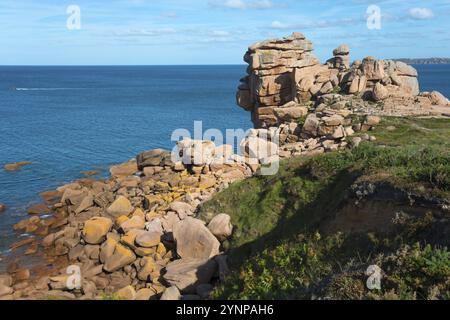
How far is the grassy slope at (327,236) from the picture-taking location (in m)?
10.4

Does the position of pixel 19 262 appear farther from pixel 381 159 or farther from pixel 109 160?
pixel 109 160

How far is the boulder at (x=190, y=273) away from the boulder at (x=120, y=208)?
10101 millimetres

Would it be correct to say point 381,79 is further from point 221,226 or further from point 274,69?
point 221,226

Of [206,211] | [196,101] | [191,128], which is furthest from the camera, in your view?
[196,101]

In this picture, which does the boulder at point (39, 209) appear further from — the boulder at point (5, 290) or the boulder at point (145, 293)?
the boulder at point (145, 293)

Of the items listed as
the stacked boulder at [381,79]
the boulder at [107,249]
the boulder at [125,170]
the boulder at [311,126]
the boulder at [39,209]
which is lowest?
the boulder at [39,209]

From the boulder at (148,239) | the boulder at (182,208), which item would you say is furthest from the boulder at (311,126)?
the boulder at (148,239)

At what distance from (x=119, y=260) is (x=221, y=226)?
18.8 ft

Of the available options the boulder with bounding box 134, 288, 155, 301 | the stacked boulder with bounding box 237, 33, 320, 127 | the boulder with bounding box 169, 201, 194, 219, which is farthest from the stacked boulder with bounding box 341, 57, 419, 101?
the boulder with bounding box 134, 288, 155, 301

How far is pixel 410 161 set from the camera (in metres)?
17.0

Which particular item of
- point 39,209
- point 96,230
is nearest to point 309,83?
point 96,230

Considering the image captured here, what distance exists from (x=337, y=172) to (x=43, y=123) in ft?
205

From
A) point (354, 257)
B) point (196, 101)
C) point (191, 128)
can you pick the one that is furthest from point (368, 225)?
Result: point (196, 101)

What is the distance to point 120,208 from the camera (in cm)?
2983
